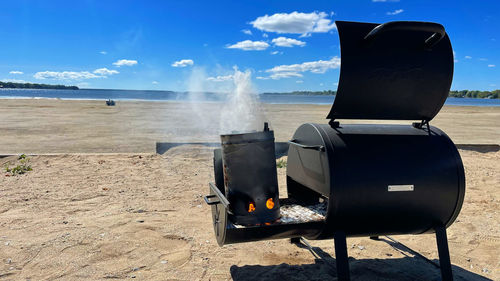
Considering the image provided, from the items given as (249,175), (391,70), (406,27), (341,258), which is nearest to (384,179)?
(341,258)

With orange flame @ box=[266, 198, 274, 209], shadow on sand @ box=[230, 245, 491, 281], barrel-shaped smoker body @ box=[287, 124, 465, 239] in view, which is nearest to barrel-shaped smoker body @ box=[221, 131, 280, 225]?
orange flame @ box=[266, 198, 274, 209]

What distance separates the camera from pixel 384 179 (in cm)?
278

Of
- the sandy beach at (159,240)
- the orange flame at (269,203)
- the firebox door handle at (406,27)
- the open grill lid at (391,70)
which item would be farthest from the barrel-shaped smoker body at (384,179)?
the firebox door handle at (406,27)

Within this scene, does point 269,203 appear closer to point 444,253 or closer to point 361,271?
point 361,271

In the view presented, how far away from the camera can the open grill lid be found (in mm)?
2779

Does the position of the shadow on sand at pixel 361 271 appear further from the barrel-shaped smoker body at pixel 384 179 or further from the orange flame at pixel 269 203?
the orange flame at pixel 269 203

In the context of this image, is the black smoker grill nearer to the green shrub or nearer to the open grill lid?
the open grill lid

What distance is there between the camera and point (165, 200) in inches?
212

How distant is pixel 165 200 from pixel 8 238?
6.70 ft

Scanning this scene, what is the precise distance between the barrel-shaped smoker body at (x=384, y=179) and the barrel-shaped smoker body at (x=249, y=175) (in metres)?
0.44

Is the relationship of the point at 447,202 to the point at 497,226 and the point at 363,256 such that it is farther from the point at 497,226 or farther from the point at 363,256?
the point at 497,226

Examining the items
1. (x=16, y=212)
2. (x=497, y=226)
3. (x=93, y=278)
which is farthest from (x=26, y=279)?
(x=497, y=226)

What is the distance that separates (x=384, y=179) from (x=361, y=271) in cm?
109

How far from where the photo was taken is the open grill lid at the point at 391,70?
2779mm
